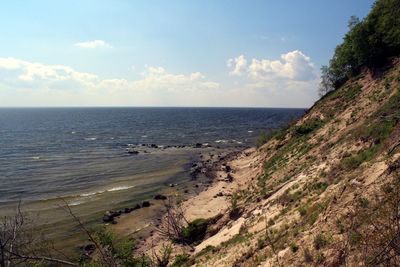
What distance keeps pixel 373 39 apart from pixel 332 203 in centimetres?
4072

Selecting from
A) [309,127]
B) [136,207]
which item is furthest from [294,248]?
[309,127]

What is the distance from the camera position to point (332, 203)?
16.5 metres

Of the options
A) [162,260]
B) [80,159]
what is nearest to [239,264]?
[162,260]

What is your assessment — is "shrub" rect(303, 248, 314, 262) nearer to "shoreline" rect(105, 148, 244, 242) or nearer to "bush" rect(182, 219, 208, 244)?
"bush" rect(182, 219, 208, 244)

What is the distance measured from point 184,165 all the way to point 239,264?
2003 inches

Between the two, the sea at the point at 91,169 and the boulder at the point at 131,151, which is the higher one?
the boulder at the point at 131,151

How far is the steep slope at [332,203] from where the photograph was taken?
11773 mm

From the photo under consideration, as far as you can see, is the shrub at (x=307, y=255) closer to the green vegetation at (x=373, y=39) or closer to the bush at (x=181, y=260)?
the bush at (x=181, y=260)

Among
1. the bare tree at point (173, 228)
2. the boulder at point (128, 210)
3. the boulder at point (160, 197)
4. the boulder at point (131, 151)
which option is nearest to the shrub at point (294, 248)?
the bare tree at point (173, 228)

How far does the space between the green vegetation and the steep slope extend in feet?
15.0

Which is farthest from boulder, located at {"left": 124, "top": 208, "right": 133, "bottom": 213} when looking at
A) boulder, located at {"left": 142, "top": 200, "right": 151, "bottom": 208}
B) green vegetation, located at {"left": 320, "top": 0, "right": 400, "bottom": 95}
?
green vegetation, located at {"left": 320, "top": 0, "right": 400, "bottom": 95}

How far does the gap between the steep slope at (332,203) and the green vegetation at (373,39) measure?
15.0 feet

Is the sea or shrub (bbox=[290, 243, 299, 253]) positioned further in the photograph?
the sea

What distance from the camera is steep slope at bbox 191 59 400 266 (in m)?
11.8
